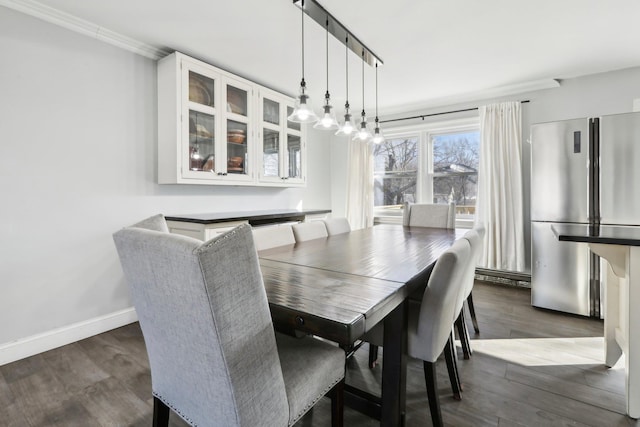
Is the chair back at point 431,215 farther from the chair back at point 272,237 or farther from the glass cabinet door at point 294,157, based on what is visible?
the chair back at point 272,237

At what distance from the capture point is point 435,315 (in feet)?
4.05

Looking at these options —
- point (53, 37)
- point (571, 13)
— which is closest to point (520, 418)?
point (571, 13)

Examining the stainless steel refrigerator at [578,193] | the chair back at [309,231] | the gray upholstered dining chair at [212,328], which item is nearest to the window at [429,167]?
the stainless steel refrigerator at [578,193]

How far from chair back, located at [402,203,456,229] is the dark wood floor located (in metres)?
1.03

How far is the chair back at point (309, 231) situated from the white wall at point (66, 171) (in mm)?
1386

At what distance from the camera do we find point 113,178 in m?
2.43

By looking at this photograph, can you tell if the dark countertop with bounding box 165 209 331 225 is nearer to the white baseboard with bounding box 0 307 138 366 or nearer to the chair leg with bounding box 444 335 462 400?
the white baseboard with bounding box 0 307 138 366

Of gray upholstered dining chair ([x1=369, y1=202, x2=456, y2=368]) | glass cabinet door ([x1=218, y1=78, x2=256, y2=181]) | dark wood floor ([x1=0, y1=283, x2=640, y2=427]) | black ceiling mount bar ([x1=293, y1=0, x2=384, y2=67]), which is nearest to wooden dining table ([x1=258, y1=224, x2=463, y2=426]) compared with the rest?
dark wood floor ([x1=0, y1=283, x2=640, y2=427])

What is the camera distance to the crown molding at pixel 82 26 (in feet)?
6.43

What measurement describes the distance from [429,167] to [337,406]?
11.9 ft

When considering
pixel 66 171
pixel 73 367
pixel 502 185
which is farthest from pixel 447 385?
pixel 66 171

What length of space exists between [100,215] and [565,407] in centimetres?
321

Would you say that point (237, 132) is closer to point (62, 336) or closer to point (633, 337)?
point (62, 336)

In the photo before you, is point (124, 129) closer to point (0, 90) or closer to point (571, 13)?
point (0, 90)
